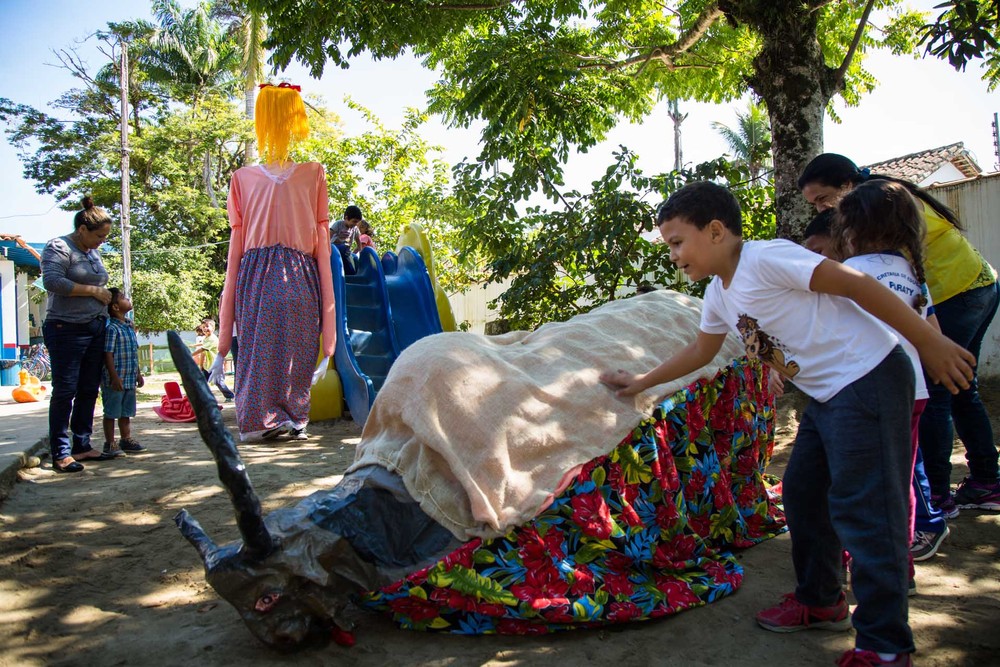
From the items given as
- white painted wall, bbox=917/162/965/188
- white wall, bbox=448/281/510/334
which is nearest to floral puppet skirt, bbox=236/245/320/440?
white wall, bbox=448/281/510/334

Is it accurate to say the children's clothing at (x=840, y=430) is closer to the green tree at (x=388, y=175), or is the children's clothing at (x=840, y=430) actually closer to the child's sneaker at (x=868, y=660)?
the child's sneaker at (x=868, y=660)

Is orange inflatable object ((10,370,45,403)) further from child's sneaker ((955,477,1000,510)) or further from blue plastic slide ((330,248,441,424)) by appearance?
child's sneaker ((955,477,1000,510))

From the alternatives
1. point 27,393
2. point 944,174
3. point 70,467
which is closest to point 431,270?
point 70,467

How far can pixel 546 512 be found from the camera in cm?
229

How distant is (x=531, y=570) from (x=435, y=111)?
29.6ft

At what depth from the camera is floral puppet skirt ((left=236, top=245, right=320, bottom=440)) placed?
511 centimetres

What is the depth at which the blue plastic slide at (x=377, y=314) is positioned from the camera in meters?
6.07

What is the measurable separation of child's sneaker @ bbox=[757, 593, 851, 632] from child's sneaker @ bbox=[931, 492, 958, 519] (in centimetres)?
127

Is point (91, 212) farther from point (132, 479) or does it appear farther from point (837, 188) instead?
point (837, 188)

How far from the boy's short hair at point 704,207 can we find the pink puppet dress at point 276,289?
3512 millimetres

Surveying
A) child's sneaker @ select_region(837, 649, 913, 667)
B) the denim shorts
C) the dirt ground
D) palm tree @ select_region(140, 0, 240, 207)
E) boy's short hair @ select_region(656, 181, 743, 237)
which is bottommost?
the dirt ground

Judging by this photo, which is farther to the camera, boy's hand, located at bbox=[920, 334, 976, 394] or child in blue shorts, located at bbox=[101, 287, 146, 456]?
child in blue shorts, located at bbox=[101, 287, 146, 456]

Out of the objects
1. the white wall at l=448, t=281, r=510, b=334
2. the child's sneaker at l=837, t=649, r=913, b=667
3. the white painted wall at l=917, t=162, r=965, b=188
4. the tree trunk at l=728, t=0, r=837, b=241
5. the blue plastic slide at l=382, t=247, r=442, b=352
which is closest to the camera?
the child's sneaker at l=837, t=649, r=913, b=667

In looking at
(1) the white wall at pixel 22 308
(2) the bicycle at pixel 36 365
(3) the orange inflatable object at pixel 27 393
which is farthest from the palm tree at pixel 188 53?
(3) the orange inflatable object at pixel 27 393
